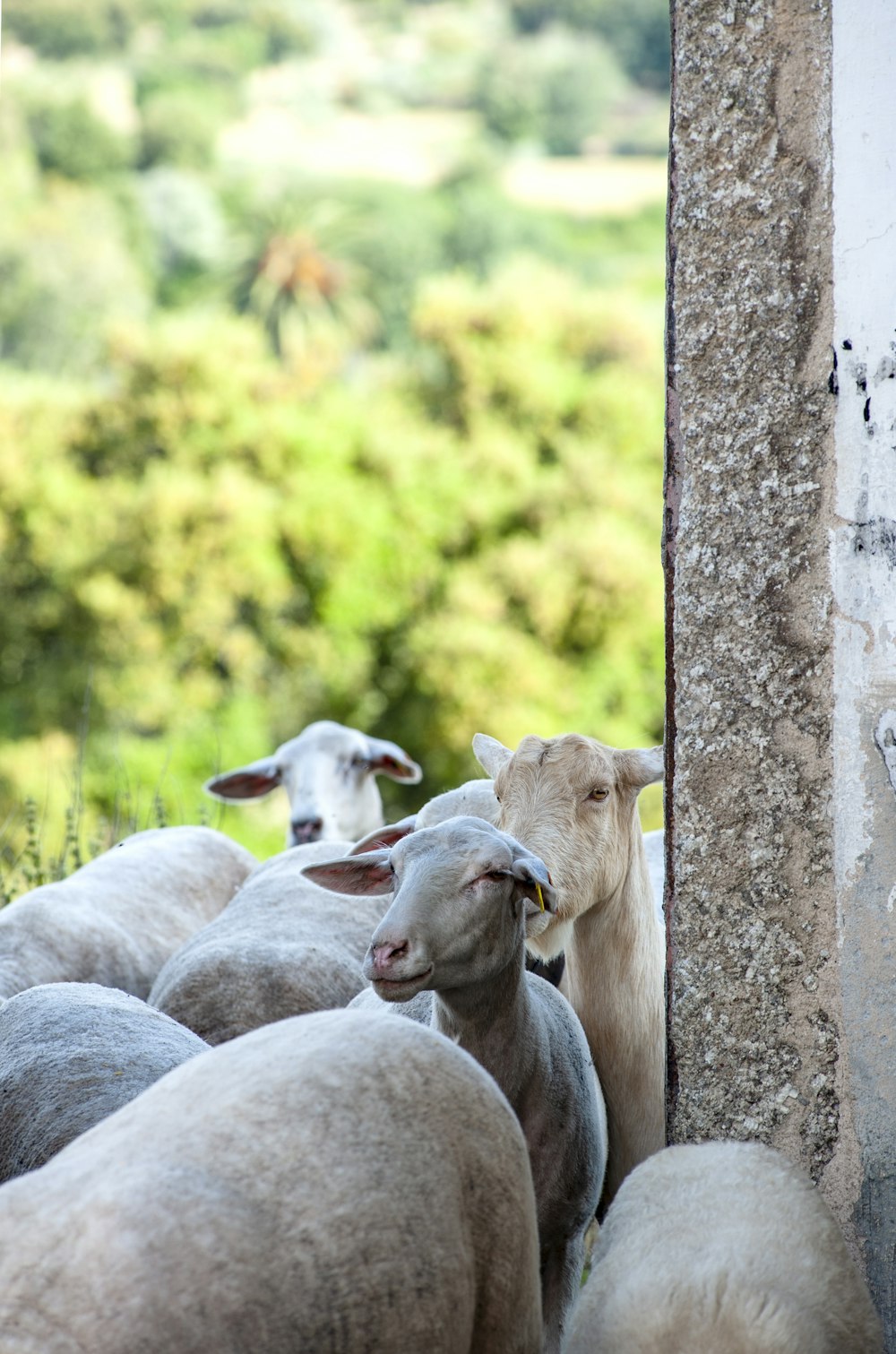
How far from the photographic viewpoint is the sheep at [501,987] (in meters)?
2.97

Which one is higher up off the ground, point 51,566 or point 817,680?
point 817,680

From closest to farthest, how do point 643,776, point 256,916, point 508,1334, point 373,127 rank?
1. point 508,1334
2. point 643,776
3. point 256,916
4. point 373,127

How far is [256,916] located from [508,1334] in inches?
103

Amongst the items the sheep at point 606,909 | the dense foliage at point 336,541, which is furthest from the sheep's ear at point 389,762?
the dense foliage at point 336,541

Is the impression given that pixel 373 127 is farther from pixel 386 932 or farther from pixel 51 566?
pixel 386 932

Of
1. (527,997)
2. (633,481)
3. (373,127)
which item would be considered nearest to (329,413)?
(633,481)

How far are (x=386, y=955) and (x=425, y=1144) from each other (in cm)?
63

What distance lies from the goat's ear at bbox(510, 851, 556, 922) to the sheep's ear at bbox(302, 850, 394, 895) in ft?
1.38

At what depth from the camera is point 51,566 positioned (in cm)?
2327

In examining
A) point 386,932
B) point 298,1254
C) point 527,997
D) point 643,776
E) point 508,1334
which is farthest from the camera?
point 643,776

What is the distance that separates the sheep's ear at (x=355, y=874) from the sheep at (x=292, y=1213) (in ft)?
3.14

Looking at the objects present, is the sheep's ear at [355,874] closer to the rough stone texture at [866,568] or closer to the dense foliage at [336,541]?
the rough stone texture at [866,568]

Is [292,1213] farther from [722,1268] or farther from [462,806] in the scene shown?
[462,806]

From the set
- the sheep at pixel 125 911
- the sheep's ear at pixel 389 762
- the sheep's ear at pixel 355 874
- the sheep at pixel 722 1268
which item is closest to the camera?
the sheep at pixel 722 1268
